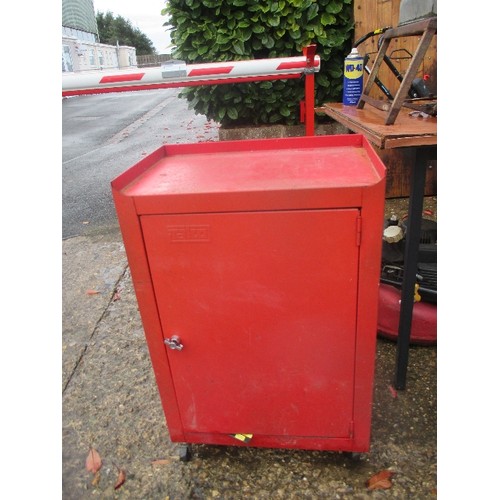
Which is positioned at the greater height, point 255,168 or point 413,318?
point 255,168

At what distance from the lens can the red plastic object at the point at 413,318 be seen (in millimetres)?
2205

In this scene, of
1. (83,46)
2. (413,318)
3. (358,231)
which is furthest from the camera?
(83,46)

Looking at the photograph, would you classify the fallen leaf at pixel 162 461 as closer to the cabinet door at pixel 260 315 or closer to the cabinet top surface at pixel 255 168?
the cabinet door at pixel 260 315

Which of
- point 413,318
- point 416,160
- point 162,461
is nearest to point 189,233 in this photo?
point 416,160

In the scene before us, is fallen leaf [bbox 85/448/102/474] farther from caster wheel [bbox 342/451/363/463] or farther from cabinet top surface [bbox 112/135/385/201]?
cabinet top surface [bbox 112/135/385/201]

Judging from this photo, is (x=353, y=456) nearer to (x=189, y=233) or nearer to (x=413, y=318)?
(x=413, y=318)

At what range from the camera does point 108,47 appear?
43.5m

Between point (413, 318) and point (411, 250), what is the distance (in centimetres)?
62

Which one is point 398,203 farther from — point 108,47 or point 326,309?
point 108,47

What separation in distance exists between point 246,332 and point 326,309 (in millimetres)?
297

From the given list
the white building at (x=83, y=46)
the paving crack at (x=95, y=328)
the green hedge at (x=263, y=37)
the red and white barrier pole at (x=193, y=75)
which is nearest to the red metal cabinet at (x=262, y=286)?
the red and white barrier pole at (x=193, y=75)

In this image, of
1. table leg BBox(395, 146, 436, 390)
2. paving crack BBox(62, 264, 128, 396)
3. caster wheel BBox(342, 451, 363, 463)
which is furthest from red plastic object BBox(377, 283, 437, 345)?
paving crack BBox(62, 264, 128, 396)

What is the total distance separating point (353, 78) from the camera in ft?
9.30

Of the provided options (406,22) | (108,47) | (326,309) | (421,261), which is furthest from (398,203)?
(108,47)
